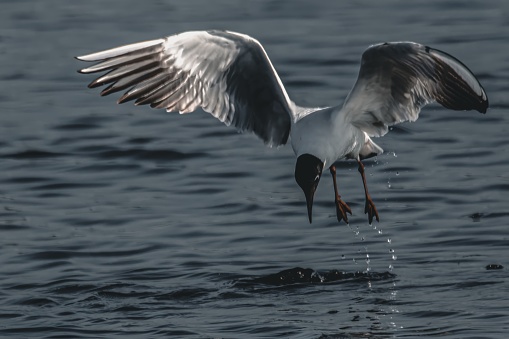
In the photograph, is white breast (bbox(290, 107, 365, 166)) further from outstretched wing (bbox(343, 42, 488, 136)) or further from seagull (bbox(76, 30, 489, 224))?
outstretched wing (bbox(343, 42, 488, 136))

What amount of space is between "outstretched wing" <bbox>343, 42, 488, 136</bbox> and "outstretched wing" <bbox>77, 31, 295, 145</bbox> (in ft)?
1.80

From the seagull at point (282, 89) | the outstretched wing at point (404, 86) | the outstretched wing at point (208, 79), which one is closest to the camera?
the outstretched wing at point (404, 86)

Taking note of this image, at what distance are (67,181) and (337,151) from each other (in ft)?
12.3

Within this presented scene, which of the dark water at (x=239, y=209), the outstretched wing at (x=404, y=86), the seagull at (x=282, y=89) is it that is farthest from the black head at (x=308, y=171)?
the dark water at (x=239, y=209)

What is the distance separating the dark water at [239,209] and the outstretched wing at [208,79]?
1.07m

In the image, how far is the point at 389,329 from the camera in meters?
8.72

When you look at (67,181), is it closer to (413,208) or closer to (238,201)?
(238,201)

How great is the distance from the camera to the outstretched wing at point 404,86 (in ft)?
29.7

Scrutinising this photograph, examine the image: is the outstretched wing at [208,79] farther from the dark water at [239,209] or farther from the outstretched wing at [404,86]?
the dark water at [239,209]

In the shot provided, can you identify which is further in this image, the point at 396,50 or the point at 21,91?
the point at 21,91

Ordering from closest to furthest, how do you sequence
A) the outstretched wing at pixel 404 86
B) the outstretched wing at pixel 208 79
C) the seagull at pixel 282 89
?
the outstretched wing at pixel 404 86 → the seagull at pixel 282 89 → the outstretched wing at pixel 208 79

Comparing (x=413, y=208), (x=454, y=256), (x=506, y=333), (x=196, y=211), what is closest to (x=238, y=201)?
(x=196, y=211)

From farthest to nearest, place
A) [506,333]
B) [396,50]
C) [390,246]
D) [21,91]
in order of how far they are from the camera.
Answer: [21,91] < [390,246] < [396,50] < [506,333]

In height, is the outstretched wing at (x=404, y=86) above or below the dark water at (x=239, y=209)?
above
